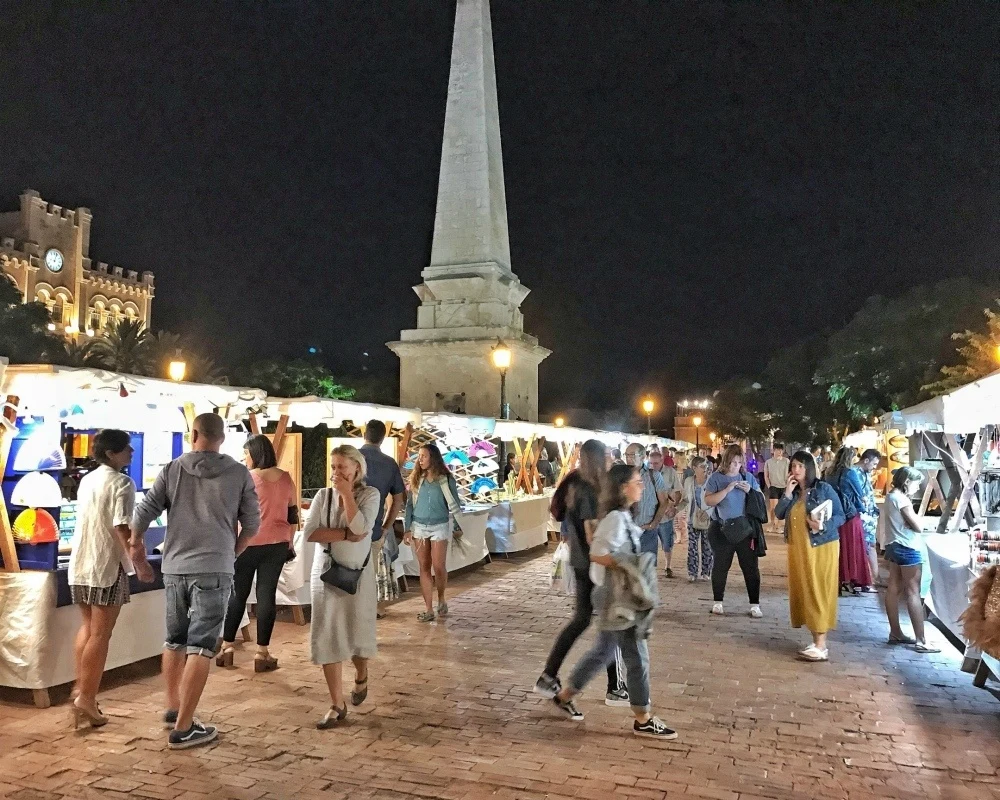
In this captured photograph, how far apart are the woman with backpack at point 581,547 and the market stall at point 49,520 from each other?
3.10 m

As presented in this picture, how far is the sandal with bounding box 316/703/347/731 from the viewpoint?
4582 mm

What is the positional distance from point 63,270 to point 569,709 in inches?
2733

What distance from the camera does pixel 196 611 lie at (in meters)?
4.20

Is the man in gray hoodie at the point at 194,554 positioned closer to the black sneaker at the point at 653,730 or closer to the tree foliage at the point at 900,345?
the black sneaker at the point at 653,730

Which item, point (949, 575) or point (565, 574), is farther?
point (949, 575)

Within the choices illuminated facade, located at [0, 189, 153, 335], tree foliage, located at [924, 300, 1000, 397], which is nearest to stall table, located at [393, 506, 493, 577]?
tree foliage, located at [924, 300, 1000, 397]

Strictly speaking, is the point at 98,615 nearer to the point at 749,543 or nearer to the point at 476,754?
the point at 476,754

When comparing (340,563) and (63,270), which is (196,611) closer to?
(340,563)

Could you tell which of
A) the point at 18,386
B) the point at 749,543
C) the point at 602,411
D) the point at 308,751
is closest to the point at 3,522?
the point at 18,386

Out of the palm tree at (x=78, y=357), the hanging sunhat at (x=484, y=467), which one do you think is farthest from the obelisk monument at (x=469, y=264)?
the palm tree at (x=78, y=357)

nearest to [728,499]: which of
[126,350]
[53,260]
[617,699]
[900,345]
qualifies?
[617,699]

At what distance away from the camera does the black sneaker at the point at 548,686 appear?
4965mm

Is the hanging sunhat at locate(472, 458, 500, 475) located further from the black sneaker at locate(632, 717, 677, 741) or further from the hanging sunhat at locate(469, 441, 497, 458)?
the black sneaker at locate(632, 717, 677, 741)

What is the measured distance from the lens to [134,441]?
8469mm
